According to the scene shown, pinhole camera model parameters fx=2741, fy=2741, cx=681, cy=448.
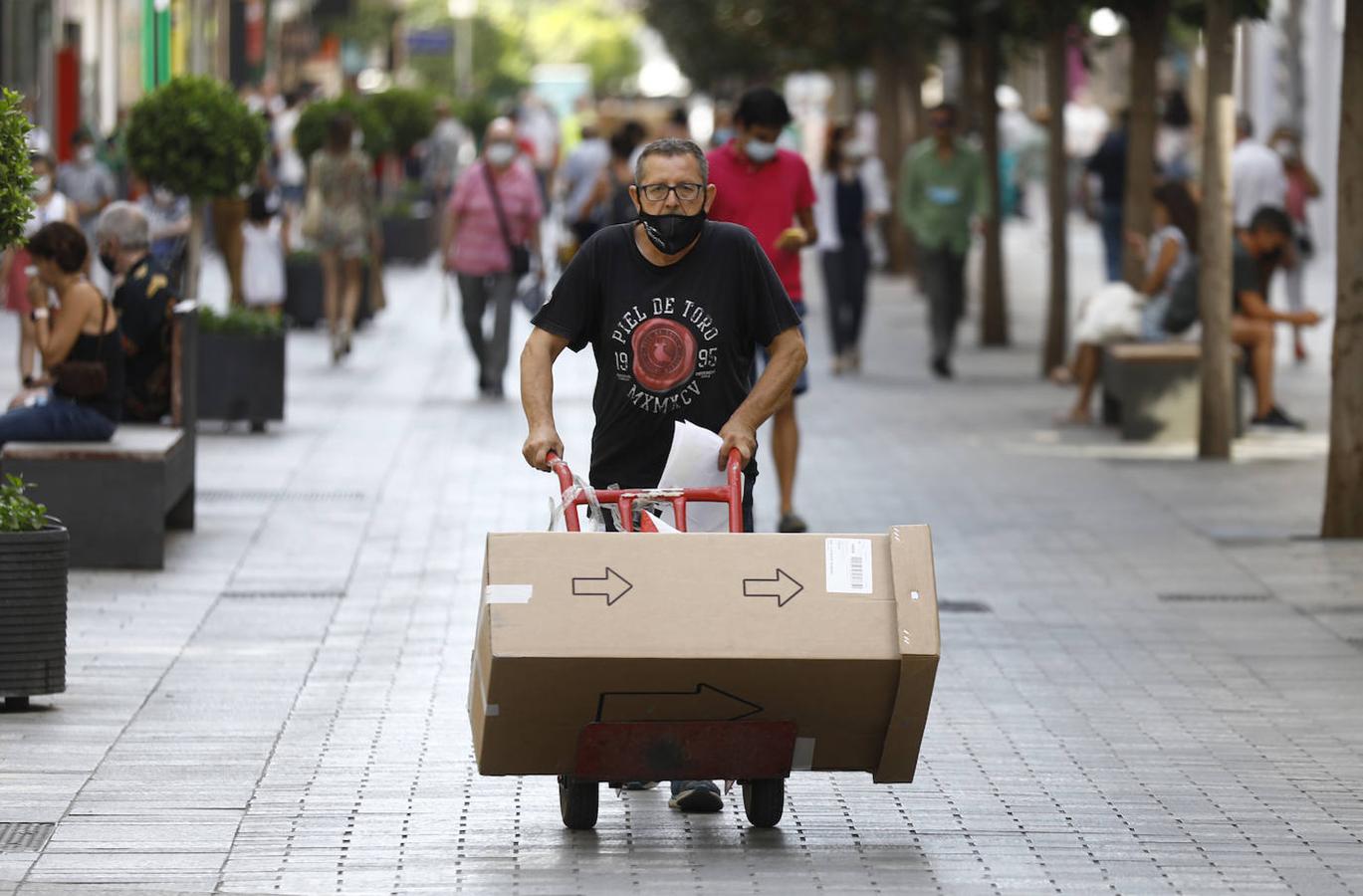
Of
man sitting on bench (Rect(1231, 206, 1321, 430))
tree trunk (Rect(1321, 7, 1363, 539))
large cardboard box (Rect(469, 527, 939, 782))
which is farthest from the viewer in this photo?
man sitting on bench (Rect(1231, 206, 1321, 430))

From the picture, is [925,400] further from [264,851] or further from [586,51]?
[586,51]

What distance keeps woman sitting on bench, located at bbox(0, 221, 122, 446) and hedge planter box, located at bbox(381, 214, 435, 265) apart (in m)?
23.7

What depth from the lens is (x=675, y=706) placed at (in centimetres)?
614

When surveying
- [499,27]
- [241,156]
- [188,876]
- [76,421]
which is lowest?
[188,876]

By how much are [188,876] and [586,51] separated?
121078mm

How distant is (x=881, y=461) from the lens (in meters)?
15.1

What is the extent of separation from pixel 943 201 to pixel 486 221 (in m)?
3.65

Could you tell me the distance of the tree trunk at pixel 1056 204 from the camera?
20.4m

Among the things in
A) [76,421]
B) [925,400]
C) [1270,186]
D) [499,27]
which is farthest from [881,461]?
[499,27]

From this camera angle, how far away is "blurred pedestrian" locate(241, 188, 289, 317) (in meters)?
21.7

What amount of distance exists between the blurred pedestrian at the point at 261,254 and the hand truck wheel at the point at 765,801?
50.9ft

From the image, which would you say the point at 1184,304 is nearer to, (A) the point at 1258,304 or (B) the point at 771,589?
(A) the point at 1258,304

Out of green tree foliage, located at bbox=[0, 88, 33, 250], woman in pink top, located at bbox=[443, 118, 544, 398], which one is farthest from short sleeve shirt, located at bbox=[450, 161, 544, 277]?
→ green tree foliage, located at bbox=[0, 88, 33, 250]

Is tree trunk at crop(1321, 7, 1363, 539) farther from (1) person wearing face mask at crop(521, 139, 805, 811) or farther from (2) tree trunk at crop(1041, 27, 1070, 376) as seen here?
(2) tree trunk at crop(1041, 27, 1070, 376)
